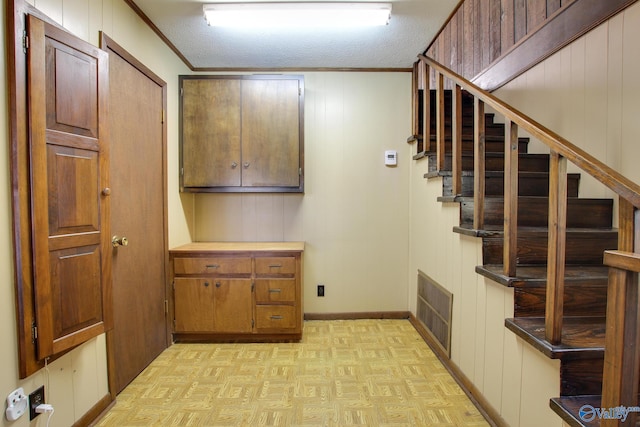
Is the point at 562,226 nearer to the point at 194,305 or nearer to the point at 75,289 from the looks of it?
the point at 75,289

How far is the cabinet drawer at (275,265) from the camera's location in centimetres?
Result: 277

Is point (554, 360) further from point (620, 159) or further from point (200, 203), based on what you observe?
point (200, 203)

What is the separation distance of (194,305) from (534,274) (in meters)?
2.42

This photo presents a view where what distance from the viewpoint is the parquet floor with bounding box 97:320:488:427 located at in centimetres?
183

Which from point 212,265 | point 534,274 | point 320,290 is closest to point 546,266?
point 534,274

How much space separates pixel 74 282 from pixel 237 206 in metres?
1.82

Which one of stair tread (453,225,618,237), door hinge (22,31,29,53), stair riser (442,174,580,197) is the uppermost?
door hinge (22,31,29,53)

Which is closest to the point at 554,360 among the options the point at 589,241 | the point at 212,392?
the point at 589,241

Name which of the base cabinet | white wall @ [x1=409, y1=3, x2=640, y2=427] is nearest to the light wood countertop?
the base cabinet

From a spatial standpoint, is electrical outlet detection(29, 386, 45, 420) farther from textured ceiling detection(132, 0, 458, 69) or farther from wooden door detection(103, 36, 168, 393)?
textured ceiling detection(132, 0, 458, 69)

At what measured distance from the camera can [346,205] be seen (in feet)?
10.9

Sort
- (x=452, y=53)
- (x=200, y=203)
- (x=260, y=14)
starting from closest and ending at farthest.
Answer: (x=260, y=14), (x=452, y=53), (x=200, y=203)

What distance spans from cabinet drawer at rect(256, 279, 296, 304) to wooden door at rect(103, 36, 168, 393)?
0.76m

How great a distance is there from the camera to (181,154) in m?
2.89
